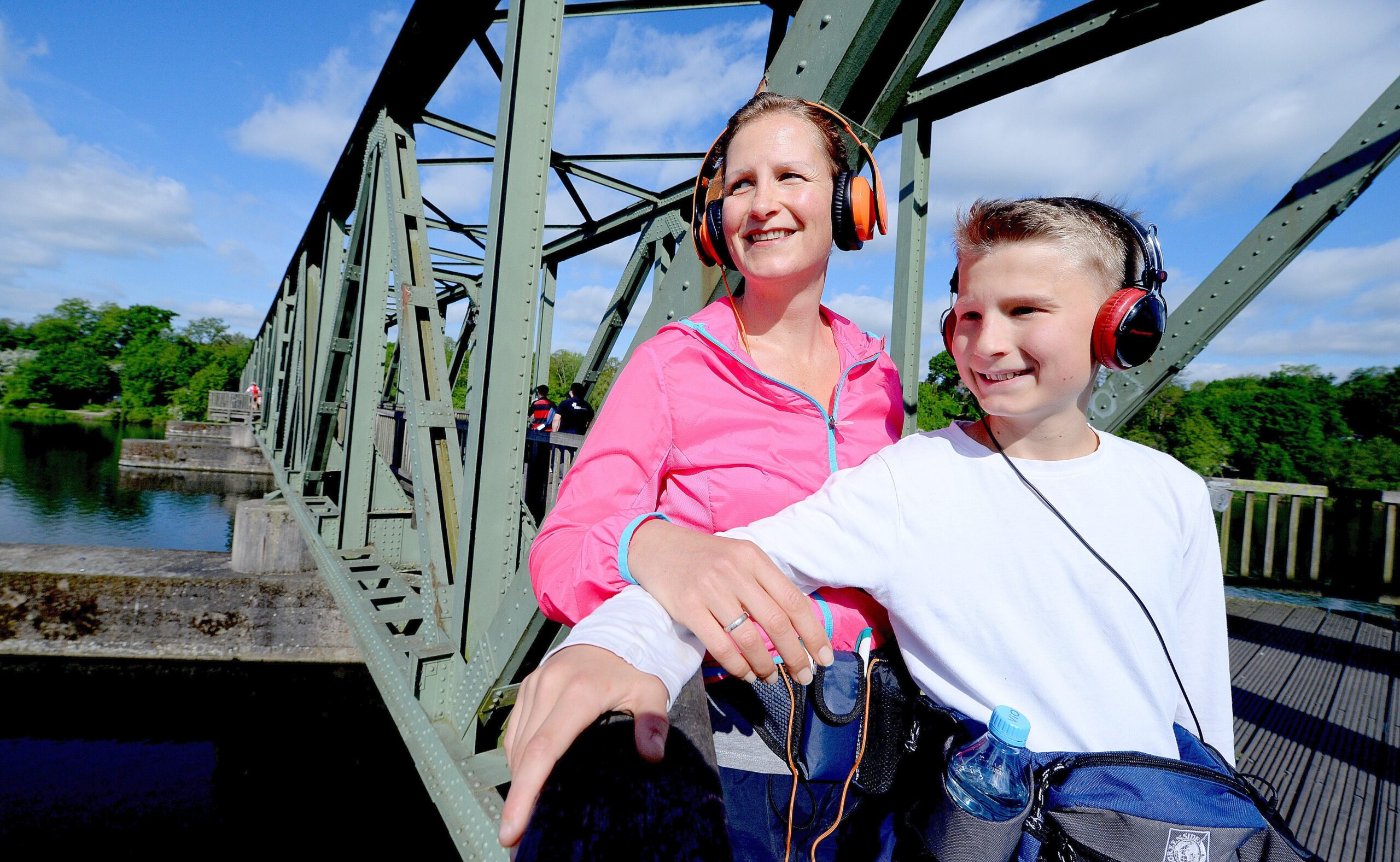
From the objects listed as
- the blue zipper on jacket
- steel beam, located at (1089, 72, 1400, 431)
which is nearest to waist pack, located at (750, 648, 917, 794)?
the blue zipper on jacket

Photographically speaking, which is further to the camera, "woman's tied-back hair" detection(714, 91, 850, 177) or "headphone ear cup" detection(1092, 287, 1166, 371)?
"woman's tied-back hair" detection(714, 91, 850, 177)

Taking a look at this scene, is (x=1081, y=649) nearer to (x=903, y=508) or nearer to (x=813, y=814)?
(x=903, y=508)

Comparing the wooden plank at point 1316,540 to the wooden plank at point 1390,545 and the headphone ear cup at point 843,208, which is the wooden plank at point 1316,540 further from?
the headphone ear cup at point 843,208

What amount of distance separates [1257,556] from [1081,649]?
→ 24.0 meters

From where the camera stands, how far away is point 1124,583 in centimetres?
123

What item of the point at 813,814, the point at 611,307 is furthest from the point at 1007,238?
the point at 611,307

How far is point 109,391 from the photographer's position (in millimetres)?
69938

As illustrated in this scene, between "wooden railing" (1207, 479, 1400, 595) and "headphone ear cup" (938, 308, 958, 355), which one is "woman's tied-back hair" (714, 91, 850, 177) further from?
"wooden railing" (1207, 479, 1400, 595)

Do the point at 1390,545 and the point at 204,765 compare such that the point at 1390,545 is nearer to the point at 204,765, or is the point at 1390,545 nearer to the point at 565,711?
the point at 565,711

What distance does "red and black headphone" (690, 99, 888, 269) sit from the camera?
5.19 feet

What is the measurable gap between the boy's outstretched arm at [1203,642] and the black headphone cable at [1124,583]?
0.02m

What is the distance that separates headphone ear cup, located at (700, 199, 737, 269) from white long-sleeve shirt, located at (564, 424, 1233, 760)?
647mm

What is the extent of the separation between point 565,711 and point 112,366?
317 feet

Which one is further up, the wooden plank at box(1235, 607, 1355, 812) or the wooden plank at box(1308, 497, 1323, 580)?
the wooden plank at box(1308, 497, 1323, 580)
